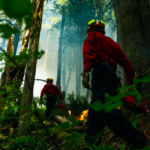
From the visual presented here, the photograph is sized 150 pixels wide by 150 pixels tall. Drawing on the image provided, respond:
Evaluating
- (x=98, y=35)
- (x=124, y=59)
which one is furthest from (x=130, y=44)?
(x=98, y=35)

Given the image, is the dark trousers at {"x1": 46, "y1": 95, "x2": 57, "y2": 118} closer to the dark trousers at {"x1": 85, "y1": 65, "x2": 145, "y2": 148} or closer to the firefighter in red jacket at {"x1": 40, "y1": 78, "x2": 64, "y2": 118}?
the firefighter in red jacket at {"x1": 40, "y1": 78, "x2": 64, "y2": 118}

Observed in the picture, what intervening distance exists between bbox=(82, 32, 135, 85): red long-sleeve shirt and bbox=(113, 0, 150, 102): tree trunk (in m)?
0.91

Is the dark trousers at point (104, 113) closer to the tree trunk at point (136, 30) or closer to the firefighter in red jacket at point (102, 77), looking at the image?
the firefighter in red jacket at point (102, 77)

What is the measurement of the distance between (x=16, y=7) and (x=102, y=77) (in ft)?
5.65

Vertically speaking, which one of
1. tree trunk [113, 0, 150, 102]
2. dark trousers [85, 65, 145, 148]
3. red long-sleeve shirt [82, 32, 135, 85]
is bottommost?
dark trousers [85, 65, 145, 148]

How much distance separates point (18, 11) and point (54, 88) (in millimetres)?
6582

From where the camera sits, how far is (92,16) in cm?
2272

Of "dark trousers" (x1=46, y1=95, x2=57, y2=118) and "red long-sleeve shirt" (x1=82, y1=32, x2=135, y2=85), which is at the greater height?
"red long-sleeve shirt" (x1=82, y1=32, x2=135, y2=85)

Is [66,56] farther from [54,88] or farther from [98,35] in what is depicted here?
[98,35]

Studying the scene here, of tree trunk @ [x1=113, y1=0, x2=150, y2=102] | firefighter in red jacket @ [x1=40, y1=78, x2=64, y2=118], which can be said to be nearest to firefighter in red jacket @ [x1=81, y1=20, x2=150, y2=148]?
tree trunk @ [x1=113, y1=0, x2=150, y2=102]

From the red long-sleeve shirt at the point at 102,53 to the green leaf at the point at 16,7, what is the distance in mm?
1781

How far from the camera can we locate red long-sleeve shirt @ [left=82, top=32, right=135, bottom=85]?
2.06 m

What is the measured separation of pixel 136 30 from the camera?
11.4 ft

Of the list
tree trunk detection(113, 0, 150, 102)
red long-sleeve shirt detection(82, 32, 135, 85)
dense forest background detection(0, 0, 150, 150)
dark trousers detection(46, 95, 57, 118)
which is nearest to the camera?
dense forest background detection(0, 0, 150, 150)
